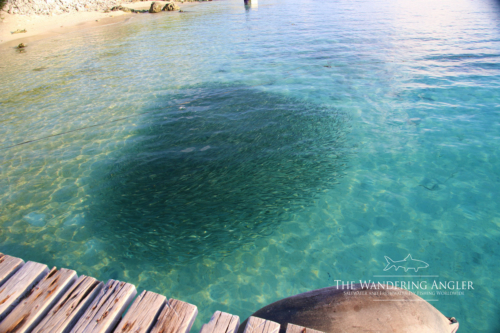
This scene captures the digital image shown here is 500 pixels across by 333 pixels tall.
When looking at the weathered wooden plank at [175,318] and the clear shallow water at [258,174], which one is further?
the clear shallow water at [258,174]

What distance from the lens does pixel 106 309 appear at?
2711 millimetres

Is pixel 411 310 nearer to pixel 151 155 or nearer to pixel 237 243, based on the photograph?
pixel 237 243

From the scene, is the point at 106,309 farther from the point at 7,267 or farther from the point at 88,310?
the point at 7,267

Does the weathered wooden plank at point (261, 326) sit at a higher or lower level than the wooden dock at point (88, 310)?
higher

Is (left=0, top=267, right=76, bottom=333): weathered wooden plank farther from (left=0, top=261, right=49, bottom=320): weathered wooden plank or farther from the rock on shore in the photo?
the rock on shore

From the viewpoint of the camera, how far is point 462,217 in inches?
197

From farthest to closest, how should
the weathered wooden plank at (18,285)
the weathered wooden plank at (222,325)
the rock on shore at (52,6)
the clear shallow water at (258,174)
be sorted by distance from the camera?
the rock on shore at (52,6) → the clear shallow water at (258,174) → the weathered wooden plank at (18,285) → the weathered wooden plank at (222,325)

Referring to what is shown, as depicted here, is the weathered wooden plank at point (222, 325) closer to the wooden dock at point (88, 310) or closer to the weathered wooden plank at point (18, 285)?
the wooden dock at point (88, 310)

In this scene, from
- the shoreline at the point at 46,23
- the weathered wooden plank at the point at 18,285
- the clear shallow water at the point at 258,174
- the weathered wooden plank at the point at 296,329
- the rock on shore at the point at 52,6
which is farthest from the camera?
the rock on shore at the point at 52,6

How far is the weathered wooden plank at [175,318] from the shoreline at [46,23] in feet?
84.8

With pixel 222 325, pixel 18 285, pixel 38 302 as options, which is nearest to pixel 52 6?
pixel 18 285

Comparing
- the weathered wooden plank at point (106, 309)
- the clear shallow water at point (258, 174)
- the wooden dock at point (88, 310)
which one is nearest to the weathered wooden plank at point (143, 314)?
the wooden dock at point (88, 310)

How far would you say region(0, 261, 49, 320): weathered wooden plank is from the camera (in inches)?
111

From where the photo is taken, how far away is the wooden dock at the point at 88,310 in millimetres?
2523
